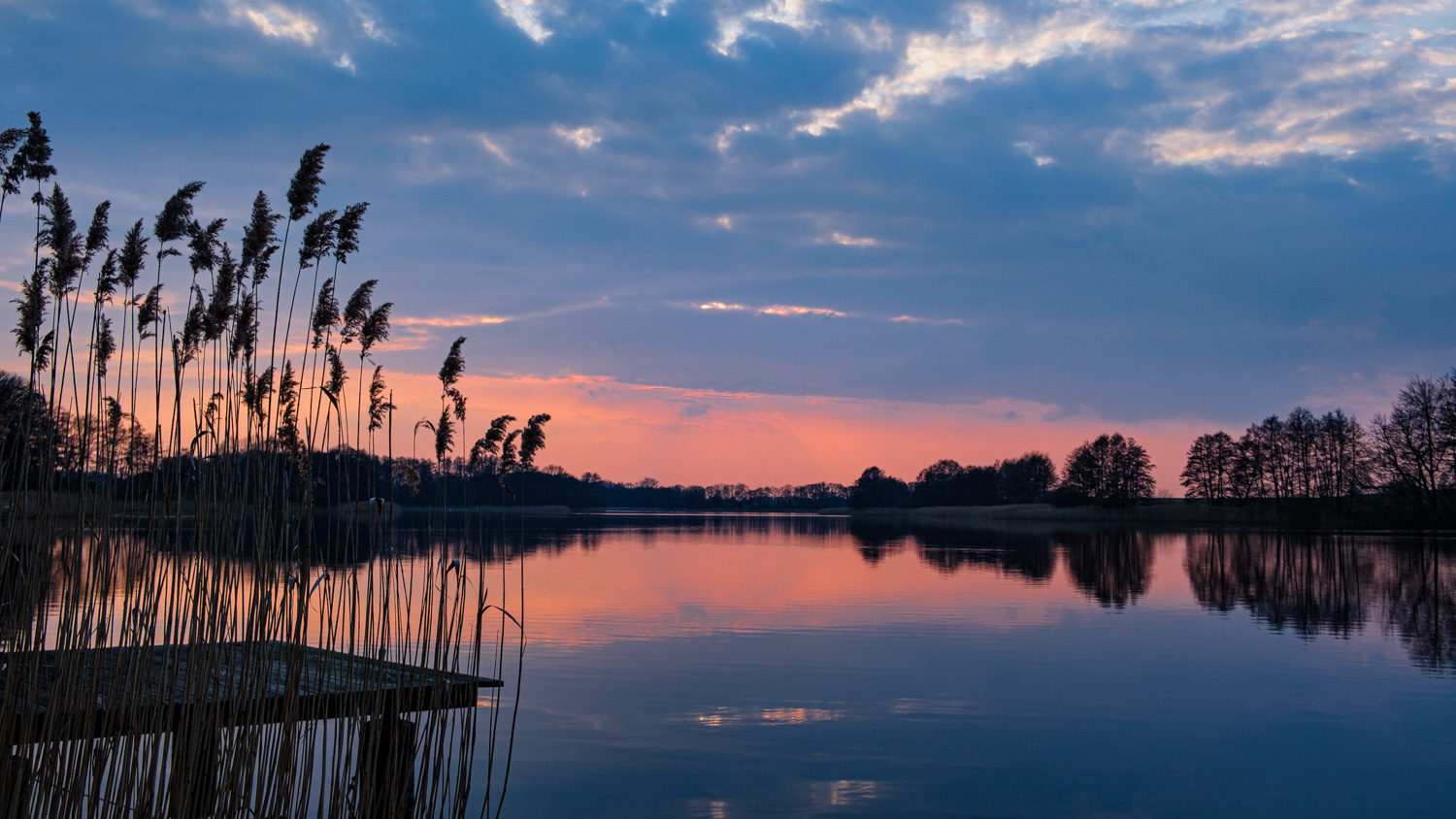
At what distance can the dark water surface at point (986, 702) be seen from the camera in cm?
774

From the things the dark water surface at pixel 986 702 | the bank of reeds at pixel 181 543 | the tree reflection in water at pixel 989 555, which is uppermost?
the bank of reeds at pixel 181 543

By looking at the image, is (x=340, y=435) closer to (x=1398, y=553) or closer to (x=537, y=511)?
(x=1398, y=553)

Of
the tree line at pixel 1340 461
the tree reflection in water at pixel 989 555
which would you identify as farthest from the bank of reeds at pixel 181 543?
the tree line at pixel 1340 461

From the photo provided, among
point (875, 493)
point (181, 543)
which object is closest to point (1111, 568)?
point (181, 543)

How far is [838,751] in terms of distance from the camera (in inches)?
344

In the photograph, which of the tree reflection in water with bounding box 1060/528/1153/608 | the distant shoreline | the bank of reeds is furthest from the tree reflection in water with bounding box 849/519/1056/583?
the distant shoreline

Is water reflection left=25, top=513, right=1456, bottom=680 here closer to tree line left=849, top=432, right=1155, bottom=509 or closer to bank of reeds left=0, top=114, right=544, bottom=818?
bank of reeds left=0, top=114, right=544, bottom=818

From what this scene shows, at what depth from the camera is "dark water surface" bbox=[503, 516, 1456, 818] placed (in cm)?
774

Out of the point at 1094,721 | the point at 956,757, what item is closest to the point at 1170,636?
the point at 1094,721

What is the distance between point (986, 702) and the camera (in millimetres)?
10820

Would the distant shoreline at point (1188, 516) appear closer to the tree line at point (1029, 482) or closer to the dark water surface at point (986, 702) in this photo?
the tree line at point (1029, 482)

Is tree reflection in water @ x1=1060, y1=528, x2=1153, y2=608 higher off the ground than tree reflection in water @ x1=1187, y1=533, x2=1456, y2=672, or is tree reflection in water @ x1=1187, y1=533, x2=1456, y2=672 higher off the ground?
tree reflection in water @ x1=1187, y1=533, x2=1456, y2=672

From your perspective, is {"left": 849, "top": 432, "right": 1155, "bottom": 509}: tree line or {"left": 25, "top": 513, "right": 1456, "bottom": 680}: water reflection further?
{"left": 849, "top": 432, "right": 1155, "bottom": 509}: tree line

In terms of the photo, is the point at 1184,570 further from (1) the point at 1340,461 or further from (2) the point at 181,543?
(1) the point at 1340,461
